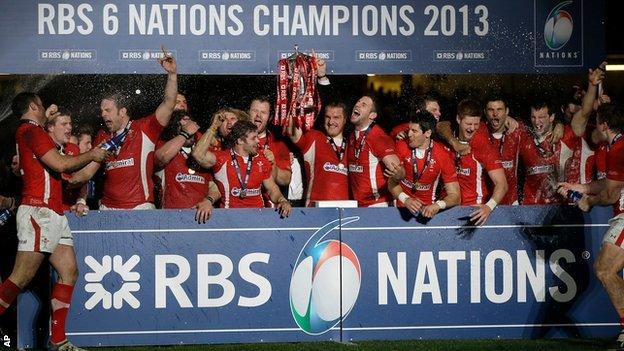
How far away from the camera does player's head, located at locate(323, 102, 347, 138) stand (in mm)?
10227

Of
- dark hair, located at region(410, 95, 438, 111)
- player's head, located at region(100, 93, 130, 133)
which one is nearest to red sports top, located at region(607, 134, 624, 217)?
dark hair, located at region(410, 95, 438, 111)

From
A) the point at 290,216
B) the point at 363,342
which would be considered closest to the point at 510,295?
the point at 363,342

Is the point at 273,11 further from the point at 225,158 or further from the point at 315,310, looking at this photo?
the point at 315,310

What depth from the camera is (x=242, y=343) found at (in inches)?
353

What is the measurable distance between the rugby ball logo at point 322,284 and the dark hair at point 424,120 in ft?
3.78

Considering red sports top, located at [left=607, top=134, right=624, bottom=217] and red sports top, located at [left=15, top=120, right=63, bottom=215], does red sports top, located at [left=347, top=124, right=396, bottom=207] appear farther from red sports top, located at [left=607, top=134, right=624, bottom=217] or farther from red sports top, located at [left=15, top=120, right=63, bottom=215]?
red sports top, located at [left=15, top=120, right=63, bottom=215]

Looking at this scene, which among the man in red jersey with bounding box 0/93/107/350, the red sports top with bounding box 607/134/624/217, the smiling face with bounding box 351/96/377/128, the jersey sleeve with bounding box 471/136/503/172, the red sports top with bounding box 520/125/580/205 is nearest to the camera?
the man in red jersey with bounding box 0/93/107/350

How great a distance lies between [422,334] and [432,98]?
2426mm

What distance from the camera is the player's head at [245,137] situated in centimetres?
937

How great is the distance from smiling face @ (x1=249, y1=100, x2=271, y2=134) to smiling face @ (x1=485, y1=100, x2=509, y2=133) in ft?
6.95

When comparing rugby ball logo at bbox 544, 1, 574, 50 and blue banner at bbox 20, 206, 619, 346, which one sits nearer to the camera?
blue banner at bbox 20, 206, 619, 346

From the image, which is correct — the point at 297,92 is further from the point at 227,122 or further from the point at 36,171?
the point at 36,171

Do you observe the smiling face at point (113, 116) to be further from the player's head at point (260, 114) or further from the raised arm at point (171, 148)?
the player's head at point (260, 114)

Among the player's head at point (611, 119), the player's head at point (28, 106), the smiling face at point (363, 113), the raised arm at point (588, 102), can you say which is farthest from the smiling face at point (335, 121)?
the player's head at point (28, 106)
